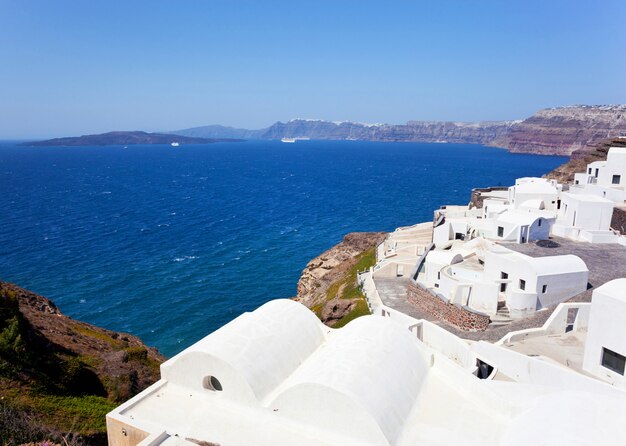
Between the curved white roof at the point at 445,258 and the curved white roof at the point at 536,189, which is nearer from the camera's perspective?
the curved white roof at the point at 445,258

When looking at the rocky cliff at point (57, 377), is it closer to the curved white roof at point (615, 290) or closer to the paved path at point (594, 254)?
the curved white roof at point (615, 290)

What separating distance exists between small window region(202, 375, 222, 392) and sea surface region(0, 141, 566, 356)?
24691 millimetres

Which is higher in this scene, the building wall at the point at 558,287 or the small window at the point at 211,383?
the small window at the point at 211,383

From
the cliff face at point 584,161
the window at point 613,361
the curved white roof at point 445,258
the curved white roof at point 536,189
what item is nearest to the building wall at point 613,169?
the curved white roof at point 536,189

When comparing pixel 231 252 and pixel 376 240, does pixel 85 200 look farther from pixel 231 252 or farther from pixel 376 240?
pixel 376 240

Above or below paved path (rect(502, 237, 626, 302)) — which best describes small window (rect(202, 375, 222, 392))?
above

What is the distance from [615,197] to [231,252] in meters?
44.4

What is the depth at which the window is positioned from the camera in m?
17.0

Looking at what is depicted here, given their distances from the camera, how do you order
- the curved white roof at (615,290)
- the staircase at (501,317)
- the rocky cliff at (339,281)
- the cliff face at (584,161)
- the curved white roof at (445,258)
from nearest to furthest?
the curved white roof at (615,290)
the staircase at (501,317)
the curved white roof at (445,258)
the rocky cliff at (339,281)
the cliff face at (584,161)

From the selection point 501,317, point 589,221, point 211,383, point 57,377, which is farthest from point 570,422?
point 589,221

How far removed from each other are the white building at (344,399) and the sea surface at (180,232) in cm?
2491

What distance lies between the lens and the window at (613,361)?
55.8 feet

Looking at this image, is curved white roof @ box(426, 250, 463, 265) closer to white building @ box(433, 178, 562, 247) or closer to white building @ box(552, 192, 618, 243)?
white building @ box(433, 178, 562, 247)

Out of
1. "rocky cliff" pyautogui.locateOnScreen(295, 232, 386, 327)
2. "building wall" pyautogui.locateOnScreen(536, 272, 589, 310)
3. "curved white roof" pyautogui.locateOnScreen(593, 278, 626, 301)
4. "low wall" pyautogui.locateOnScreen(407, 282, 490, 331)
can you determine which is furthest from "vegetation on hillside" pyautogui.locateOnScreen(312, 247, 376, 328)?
"curved white roof" pyautogui.locateOnScreen(593, 278, 626, 301)
